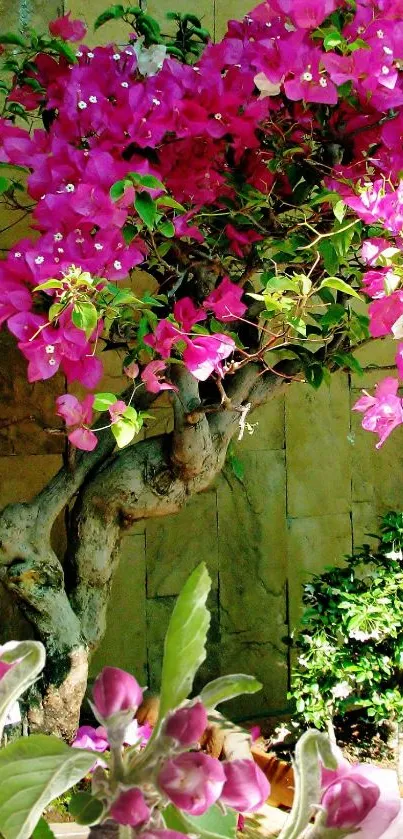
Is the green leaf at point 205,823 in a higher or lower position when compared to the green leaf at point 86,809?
lower

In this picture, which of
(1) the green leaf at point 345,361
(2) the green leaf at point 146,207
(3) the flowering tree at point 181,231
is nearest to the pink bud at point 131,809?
(3) the flowering tree at point 181,231

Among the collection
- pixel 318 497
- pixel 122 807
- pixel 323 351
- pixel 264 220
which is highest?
pixel 122 807

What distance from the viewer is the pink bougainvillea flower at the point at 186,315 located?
1692 millimetres

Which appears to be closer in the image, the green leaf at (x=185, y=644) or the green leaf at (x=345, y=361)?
the green leaf at (x=185, y=644)

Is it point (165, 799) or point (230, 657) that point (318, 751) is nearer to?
point (165, 799)

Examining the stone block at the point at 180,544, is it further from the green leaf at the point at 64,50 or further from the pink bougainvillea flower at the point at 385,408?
the green leaf at the point at 64,50

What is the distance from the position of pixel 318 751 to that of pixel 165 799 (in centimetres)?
8

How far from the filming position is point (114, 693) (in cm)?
48

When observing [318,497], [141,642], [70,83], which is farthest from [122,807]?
[318,497]

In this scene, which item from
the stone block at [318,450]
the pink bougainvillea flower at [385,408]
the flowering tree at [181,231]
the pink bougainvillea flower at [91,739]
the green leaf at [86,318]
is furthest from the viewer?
the stone block at [318,450]

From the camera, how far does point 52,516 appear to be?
2.06 metres

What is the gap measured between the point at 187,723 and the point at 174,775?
2 cm

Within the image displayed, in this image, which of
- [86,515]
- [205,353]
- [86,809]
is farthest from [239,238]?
[86,809]

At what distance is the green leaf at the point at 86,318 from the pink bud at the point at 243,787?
983 millimetres
